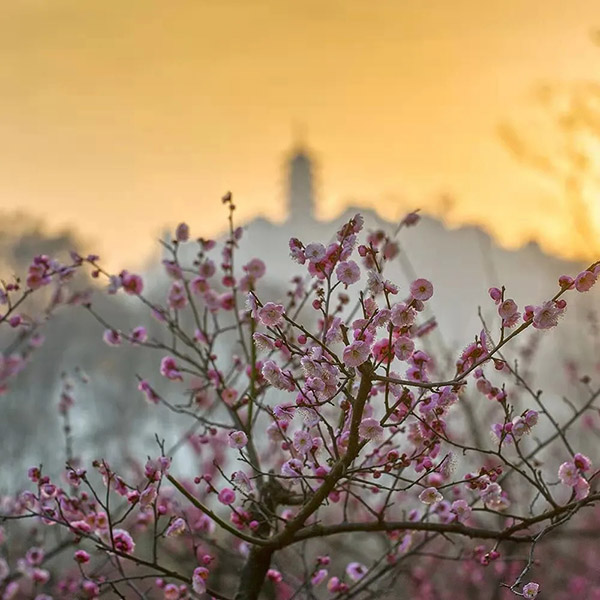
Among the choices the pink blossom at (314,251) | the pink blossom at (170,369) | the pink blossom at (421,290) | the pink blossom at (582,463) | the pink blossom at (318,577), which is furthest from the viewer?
the pink blossom at (170,369)

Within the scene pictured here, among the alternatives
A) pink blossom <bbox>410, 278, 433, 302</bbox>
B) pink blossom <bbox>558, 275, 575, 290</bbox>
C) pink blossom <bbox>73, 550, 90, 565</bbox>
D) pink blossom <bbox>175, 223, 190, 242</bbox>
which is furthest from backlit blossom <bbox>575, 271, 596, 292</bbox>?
pink blossom <bbox>175, 223, 190, 242</bbox>

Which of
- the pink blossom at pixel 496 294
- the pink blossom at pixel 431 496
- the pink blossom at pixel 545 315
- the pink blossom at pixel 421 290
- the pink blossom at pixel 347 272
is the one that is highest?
the pink blossom at pixel 347 272

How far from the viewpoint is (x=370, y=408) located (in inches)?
85.8

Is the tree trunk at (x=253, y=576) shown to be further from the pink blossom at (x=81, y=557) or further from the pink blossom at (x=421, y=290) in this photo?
the pink blossom at (x=421, y=290)

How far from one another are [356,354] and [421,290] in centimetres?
25

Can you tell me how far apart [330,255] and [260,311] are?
307 millimetres

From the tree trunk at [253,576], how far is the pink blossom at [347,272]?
1.01 metres

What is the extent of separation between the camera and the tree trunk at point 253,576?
2314 millimetres

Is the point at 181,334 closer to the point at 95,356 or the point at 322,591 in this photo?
the point at 322,591

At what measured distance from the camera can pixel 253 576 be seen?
233 centimetres

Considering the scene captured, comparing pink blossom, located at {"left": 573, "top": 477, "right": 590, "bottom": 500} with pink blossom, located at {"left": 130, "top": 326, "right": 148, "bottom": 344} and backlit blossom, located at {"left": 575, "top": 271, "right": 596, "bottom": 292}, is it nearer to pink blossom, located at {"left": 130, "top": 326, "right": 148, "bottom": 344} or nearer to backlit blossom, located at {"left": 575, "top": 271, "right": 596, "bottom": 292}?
backlit blossom, located at {"left": 575, "top": 271, "right": 596, "bottom": 292}

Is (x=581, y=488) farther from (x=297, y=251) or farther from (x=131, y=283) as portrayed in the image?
(x=131, y=283)

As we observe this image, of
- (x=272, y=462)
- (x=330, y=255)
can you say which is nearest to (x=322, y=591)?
(x=272, y=462)

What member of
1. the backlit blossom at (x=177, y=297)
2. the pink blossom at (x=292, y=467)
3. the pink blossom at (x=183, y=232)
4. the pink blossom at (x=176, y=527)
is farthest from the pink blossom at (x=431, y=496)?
the pink blossom at (x=183, y=232)
